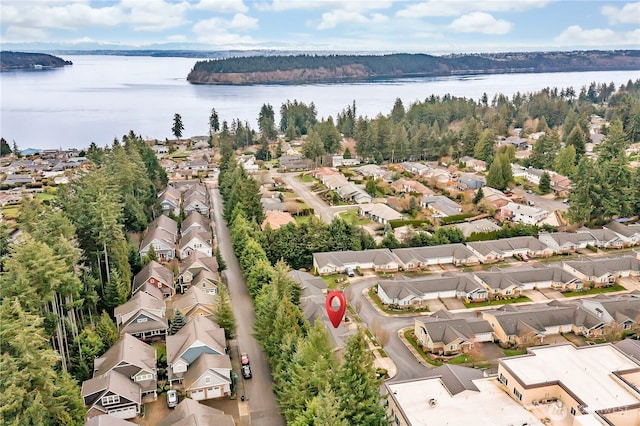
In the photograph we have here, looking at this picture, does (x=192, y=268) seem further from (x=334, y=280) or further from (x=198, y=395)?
(x=198, y=395)

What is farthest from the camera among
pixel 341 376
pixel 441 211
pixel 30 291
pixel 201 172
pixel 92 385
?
pixel 201 172

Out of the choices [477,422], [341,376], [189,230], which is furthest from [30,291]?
[189,230]

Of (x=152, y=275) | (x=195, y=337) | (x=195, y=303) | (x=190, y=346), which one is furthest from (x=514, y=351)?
(x=152, y=275)

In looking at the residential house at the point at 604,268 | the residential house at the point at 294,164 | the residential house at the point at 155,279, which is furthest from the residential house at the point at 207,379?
the residential house at the point at 294,164

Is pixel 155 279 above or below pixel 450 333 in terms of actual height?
above

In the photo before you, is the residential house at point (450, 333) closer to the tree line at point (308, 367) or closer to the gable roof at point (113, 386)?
the tree line at point (308, 367)

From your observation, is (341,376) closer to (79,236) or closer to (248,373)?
(248,373)
